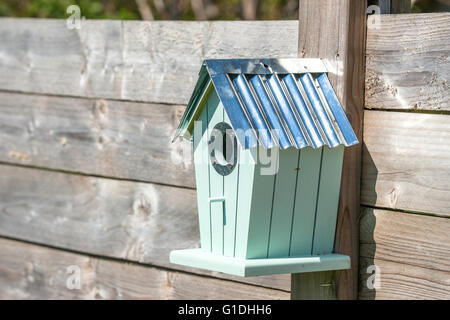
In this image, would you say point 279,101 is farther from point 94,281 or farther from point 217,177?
point 94,281

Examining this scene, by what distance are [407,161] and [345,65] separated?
0.31m

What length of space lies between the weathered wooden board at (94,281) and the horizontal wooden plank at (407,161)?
21.0 inches

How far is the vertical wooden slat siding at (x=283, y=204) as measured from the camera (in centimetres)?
183

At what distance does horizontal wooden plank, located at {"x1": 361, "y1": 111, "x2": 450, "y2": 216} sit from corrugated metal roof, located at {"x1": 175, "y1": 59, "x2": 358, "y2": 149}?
148 millimetres

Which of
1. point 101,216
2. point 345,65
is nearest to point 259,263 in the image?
point 345,65

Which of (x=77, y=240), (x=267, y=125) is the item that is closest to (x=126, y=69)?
(x=77, y=240)

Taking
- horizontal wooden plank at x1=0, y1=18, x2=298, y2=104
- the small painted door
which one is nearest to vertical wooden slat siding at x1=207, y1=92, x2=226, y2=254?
the small painted door

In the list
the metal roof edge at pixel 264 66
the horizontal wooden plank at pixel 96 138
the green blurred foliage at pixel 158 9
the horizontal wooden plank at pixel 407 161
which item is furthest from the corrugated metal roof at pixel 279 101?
the green blurred foliage at pixel 158 9

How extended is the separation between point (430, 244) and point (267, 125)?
0.55 meters

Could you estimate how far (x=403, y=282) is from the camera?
198 centimetres

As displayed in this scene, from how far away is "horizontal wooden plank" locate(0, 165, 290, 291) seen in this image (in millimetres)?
2486

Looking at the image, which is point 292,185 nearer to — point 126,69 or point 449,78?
point 449,78

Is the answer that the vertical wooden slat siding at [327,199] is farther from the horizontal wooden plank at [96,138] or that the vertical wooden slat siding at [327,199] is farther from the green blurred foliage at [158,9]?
the green blurred foliage at [158,9]

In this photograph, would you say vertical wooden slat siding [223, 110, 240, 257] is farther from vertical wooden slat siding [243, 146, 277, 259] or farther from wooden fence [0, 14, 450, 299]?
wooden fence [0, 14, 450, 299]
